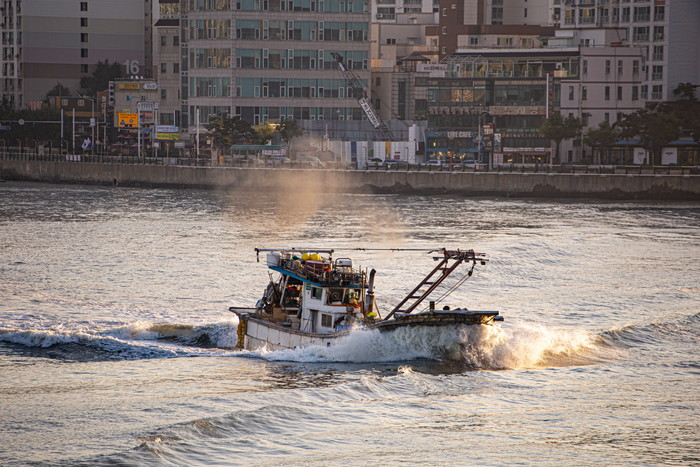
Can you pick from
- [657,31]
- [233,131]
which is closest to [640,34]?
[657,31]

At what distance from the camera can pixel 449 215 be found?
91.2 meters

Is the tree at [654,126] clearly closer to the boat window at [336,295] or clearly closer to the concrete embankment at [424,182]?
the concrete embankment at [424,182]

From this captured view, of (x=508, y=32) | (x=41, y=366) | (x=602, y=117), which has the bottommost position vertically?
(x=41, y=366)

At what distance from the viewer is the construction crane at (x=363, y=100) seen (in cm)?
14288

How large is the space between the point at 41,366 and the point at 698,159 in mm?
103075

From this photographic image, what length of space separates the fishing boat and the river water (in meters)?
0.51

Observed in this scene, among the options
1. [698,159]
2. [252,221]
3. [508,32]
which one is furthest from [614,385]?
[508,32]

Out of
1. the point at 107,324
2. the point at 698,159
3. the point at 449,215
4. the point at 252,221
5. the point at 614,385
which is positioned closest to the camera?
the point at 614,385

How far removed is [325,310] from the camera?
3828 centimetres

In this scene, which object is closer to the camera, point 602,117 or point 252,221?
point 252,221

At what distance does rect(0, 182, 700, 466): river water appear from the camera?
29.3 m

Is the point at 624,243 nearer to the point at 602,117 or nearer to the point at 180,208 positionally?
the point at 180,208

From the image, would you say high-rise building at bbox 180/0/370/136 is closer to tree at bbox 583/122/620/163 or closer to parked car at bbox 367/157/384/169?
parked car at bbox 367/157/384/169

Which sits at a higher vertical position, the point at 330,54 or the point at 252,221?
the point at 330,54
